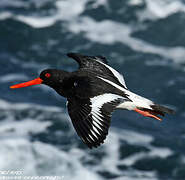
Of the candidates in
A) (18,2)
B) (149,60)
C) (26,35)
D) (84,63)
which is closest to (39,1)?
(18,2)

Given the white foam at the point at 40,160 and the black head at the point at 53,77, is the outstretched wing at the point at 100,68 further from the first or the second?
the white foam at the point at 40,160

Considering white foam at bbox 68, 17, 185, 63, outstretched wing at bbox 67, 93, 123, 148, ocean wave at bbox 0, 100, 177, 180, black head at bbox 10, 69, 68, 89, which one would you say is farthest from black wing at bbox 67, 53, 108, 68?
white foam at bbox 68, 17, 185, 63

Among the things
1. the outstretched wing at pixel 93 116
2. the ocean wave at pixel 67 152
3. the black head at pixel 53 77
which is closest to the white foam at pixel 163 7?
the ocean wave at pixel 67 152

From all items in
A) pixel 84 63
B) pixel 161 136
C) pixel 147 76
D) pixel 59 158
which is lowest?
pixel 59 158

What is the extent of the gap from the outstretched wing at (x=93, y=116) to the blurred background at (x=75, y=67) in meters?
7.06

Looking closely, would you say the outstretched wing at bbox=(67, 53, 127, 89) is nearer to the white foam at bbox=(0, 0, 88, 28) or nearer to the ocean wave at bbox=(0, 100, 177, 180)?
the ocean wave at bbox=(0, 100, 177, 180)

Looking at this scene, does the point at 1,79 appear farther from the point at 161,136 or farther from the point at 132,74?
the point at 161,136

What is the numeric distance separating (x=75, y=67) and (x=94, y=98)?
901 cm

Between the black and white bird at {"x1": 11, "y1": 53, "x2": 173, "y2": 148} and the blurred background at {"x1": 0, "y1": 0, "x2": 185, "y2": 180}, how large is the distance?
232 inches

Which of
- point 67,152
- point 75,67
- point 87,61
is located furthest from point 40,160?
point 87,61

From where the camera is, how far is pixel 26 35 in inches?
655

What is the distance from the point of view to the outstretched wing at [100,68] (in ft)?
24.2

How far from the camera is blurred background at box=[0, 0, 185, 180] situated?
43.0 feet

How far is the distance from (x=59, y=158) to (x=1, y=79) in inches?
147
